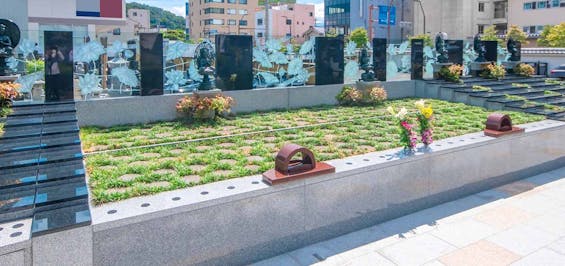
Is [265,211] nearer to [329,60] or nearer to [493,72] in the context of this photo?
[329,60]

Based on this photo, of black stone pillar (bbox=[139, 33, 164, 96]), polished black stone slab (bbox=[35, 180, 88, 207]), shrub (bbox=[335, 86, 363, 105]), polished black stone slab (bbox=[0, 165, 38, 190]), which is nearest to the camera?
polished black stone slab (bbox=[35, 180, 88, 207])

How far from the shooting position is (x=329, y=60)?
12805 millimetres

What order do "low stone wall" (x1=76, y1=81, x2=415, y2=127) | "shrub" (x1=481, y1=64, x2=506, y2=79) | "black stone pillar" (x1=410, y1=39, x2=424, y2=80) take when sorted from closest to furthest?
→ 1. "low stone wall" (x1=76, y1=81, x2=415, y2=127)
2. "black stone pillar" (x1=410, y1=39, x2=424, y2=80)
3. "shrub" (x1=481, y1=64, x2=506, y2=79)

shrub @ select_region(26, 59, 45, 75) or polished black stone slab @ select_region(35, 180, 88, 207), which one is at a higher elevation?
shrub @ select_region(26, 59, 45, 75)

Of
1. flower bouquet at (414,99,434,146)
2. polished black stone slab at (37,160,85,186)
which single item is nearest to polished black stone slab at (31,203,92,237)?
polished black stone slab at (37,160,85,186)

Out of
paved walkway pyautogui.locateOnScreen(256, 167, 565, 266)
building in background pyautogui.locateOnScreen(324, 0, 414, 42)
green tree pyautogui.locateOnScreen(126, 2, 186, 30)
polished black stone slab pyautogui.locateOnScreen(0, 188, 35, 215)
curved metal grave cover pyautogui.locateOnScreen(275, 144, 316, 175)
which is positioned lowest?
paved walkway pyautogui.locateOnScreen(256, 167, 565, 266)

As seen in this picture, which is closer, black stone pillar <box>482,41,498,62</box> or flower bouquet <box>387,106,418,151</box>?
flower bouquet <box>387,106,418,151</box>

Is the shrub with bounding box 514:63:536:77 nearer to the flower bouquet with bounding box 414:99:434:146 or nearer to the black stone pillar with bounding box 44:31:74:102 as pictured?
the flower bouquet with bounding box 414:99:434:146

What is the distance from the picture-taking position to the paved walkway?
495 centimetres

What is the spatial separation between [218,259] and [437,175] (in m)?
3.99

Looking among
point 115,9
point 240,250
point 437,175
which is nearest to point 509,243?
point 437,175

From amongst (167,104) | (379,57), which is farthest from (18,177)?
(379,57)

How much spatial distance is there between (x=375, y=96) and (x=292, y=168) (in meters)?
8.11

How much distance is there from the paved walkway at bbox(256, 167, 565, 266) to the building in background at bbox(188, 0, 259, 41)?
76196 mm
